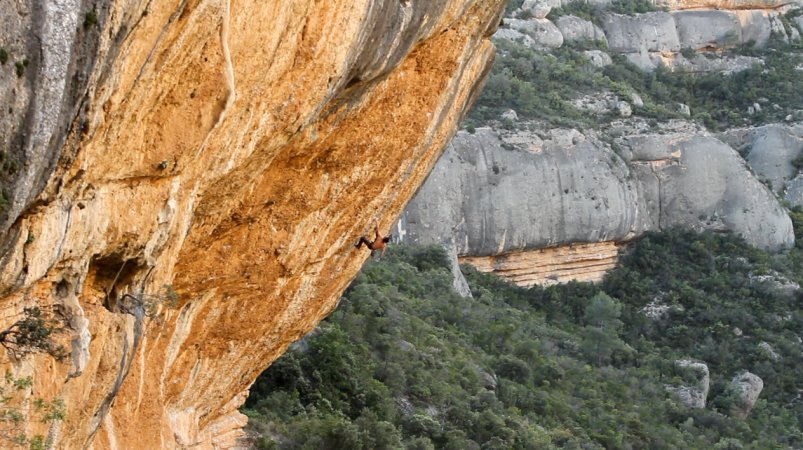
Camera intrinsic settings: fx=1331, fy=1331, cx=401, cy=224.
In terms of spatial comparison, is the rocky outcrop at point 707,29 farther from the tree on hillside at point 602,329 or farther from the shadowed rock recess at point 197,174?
the shadowed rock recess at point 197,174

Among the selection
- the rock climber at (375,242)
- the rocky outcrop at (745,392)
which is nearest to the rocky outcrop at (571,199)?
the rocky outcrop at (745,392)

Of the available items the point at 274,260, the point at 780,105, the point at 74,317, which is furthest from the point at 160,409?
the point at 780,105

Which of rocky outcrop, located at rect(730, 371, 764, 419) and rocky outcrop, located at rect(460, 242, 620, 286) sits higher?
rocky outcrop, located at rect(460, 242, 620, 286)

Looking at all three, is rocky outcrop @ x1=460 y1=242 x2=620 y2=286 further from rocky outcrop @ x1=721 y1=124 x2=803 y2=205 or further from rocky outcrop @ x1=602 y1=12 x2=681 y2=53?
rocky outcrop @ x1=602 y1=12 x2=681 y2=53

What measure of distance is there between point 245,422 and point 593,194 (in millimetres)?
23654

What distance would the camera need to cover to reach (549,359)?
3030 centimetres

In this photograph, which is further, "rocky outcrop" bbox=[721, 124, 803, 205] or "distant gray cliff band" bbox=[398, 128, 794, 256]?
"rocky outcrop" bbox=[721, 124, 803, 205]

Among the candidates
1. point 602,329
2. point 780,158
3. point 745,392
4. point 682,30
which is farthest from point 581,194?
point 682,30

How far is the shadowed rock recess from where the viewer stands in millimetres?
7332

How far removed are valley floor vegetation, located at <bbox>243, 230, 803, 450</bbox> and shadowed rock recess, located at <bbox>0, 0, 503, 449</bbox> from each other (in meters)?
4.06

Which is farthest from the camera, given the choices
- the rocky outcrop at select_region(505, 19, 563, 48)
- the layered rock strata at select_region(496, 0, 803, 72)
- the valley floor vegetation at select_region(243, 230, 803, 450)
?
the layered rock strata at select_region(496, 0, 803, 72)

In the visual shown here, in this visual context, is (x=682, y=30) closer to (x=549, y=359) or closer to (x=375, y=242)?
(x=549, y=359)

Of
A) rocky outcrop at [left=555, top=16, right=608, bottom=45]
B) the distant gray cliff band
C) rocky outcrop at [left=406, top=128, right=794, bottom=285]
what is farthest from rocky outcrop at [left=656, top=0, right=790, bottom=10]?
rocky outcrop at [left=406, top=128, right=794, bottom=285]

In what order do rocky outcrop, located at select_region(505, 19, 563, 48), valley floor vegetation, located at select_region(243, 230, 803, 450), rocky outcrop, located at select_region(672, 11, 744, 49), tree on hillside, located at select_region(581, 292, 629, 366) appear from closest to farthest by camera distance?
valley floor vegetation, located at select_region(243, 230, 803, 450), tree on hillside, located at select_region(581, 292, 629, 366), rocky outcrop, located at select_region(505, 19, 563, 48), rocky outcrop, located at select_region(672, 11, 744, 49)
